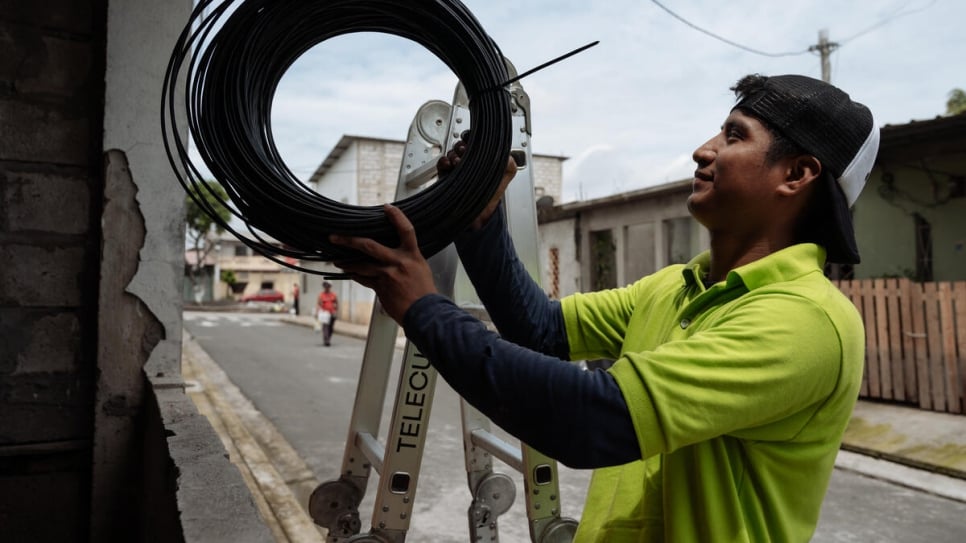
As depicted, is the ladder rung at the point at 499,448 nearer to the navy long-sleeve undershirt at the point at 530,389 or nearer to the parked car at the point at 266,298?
the navy long-sleeve undershirt at the point at 530,389

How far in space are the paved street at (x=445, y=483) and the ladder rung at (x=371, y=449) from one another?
192cm

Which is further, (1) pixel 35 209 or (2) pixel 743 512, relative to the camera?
(1) pixel 35 209

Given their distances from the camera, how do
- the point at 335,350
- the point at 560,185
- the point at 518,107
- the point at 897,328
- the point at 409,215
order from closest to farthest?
the point at 409,215, the point at 518,107, the point at 897,328, the point at 335,350, the point at 560,185

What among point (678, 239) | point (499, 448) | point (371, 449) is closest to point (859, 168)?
point (499, 448)

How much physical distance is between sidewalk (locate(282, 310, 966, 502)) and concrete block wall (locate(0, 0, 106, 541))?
5359mm

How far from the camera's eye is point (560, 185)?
32.2 meters

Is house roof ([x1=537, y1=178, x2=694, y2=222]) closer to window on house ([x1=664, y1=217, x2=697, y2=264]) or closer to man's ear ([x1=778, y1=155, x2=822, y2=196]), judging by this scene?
window on house ([x1=664, y1=217, x2=697, y2=264])

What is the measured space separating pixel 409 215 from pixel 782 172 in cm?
73

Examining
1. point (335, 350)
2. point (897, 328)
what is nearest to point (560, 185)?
point (335, 350)

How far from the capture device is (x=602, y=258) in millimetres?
15023

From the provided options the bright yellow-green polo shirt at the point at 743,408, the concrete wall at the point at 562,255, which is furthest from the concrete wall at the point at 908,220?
the bright yellow-green polo shirt at the point at 743,408

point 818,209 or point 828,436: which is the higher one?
point 818,209

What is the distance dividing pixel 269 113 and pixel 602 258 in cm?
1383

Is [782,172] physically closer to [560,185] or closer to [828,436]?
[828,436]
